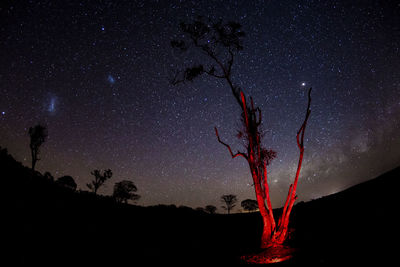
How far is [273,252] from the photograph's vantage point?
23.2 feet

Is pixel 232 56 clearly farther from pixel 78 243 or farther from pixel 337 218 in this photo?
pixel 78 243

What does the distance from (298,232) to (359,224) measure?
2.84 meters

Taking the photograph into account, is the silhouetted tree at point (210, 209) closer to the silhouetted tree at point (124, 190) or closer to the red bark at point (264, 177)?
the silhouetted tree at point (124, 190)

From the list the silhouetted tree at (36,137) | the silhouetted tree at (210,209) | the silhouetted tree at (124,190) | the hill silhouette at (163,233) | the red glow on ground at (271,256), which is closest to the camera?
the hill silhouette at (163,233)

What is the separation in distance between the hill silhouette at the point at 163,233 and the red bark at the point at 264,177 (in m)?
1.01

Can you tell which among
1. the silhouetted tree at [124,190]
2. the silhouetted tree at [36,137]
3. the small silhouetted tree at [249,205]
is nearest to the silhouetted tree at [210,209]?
the small silhouetted tree at [249,205]

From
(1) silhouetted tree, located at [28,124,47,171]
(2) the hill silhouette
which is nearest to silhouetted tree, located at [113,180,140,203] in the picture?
(1) silhouetted tree, located at [28,124,47,171]

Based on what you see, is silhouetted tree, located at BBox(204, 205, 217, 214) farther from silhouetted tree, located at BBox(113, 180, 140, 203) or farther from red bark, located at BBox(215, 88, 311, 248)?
red bark, located at BBox(215, 88, 311, 248)

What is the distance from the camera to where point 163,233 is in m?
11.7

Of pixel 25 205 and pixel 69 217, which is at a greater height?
pixel 25 205

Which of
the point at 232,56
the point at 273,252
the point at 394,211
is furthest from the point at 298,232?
the point at 232,56

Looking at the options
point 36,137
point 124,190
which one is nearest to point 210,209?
point 124,190

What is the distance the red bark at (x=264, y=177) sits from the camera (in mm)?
7695

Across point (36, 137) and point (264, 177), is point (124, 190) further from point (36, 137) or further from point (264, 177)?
point (264, 177)
